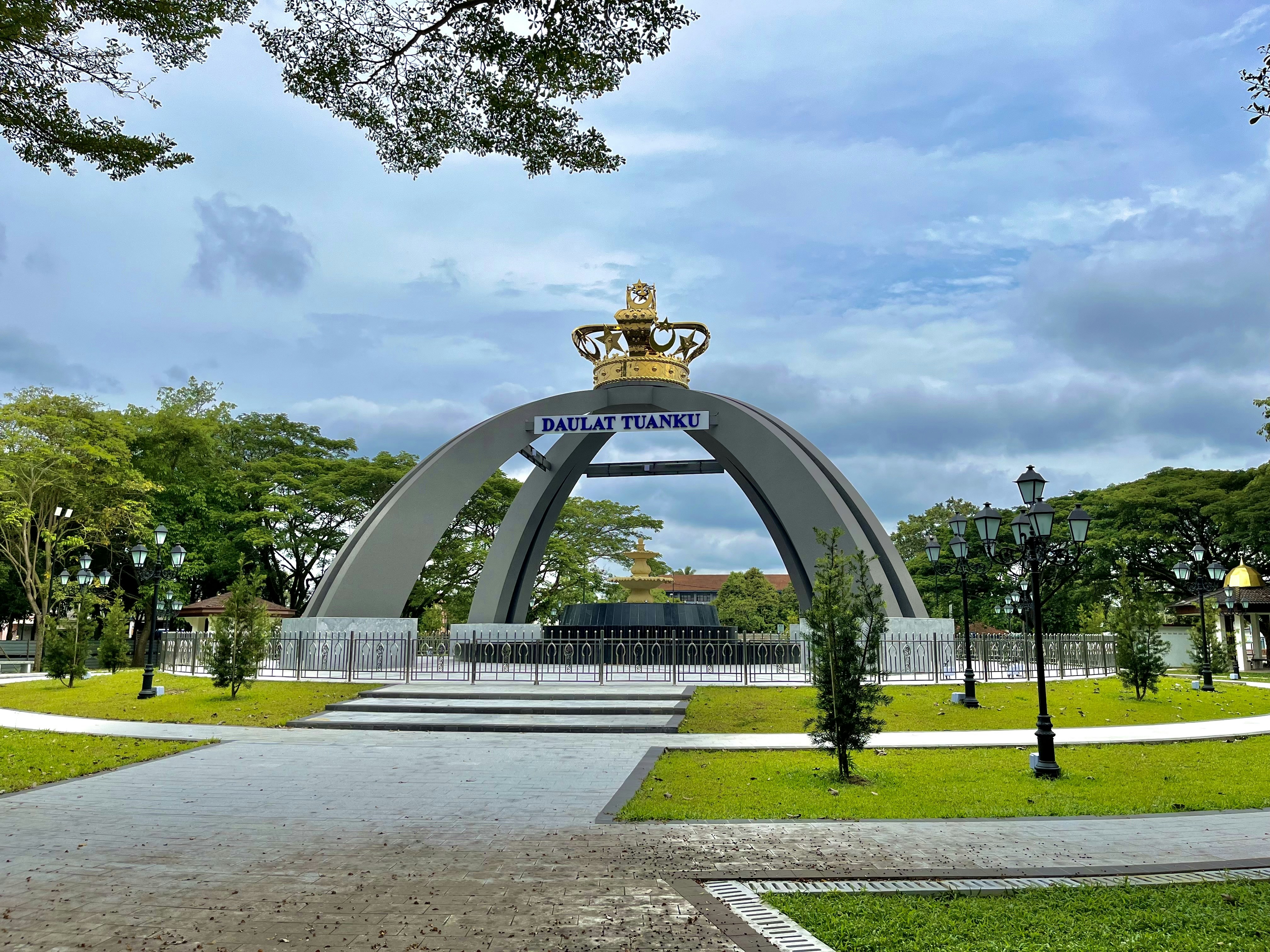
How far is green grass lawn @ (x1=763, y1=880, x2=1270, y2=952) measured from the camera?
4469mm

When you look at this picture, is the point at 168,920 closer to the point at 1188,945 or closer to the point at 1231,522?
the point at 1188,945

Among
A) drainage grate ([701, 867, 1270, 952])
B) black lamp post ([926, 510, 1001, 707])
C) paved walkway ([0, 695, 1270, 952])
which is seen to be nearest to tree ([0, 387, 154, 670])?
paved walkway ([0, 695, 1270, 952])

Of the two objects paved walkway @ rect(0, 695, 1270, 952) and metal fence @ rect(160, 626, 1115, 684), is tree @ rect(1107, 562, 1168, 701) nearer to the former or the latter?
metal fence @ rect(160, 626, 1115, 684)

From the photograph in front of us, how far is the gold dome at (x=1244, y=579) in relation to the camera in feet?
119

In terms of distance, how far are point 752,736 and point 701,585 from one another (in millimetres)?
92434

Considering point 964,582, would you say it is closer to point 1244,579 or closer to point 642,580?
point 642,580

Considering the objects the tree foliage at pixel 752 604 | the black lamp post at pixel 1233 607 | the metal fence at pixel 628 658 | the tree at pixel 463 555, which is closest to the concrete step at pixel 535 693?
the metal fence at pixel 628 658

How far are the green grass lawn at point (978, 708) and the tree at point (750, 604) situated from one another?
3547 centimetres

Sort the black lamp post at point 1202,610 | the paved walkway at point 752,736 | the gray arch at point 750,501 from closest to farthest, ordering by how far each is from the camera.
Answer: the paved walkway at point 752,736, the black lamp post at point 1202,610, the gray arch at point 750,501

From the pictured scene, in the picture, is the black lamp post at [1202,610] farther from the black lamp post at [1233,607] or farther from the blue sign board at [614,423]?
the blue sign board at [614,423]

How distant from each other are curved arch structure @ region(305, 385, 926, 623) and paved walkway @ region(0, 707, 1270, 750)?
6722 mm

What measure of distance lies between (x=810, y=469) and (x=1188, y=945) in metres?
17.2

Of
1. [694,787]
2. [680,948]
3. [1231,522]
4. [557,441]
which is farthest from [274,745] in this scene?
[1231,522]

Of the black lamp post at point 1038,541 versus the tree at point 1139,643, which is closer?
the black lamp post at point 1038,541
